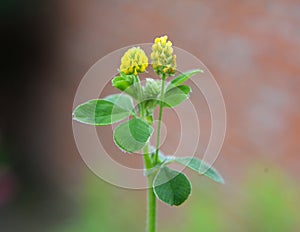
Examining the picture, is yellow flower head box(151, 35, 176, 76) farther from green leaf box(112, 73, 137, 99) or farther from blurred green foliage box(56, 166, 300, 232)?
blurred green foliage box(56, 166, 300, 232)

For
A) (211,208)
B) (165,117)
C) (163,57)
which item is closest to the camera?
(163,57)

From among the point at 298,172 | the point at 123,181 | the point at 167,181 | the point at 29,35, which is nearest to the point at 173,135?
the point at 123,181

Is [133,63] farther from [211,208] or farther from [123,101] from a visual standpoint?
[211,208]

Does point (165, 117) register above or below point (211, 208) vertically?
above

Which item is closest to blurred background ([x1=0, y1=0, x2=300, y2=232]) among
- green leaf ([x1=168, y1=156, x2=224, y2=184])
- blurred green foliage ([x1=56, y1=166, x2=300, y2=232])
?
blurred green foliage ([x1=56, y1=166, x2=300, y2=232])

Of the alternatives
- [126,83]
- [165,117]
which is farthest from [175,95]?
[165,117]

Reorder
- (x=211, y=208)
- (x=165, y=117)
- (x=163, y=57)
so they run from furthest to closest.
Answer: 1. (x=165, y=117)
2. (x=211, y=208)
3. (x=163, y=57)

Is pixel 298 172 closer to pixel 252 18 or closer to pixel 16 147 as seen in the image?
pixel 252 18
